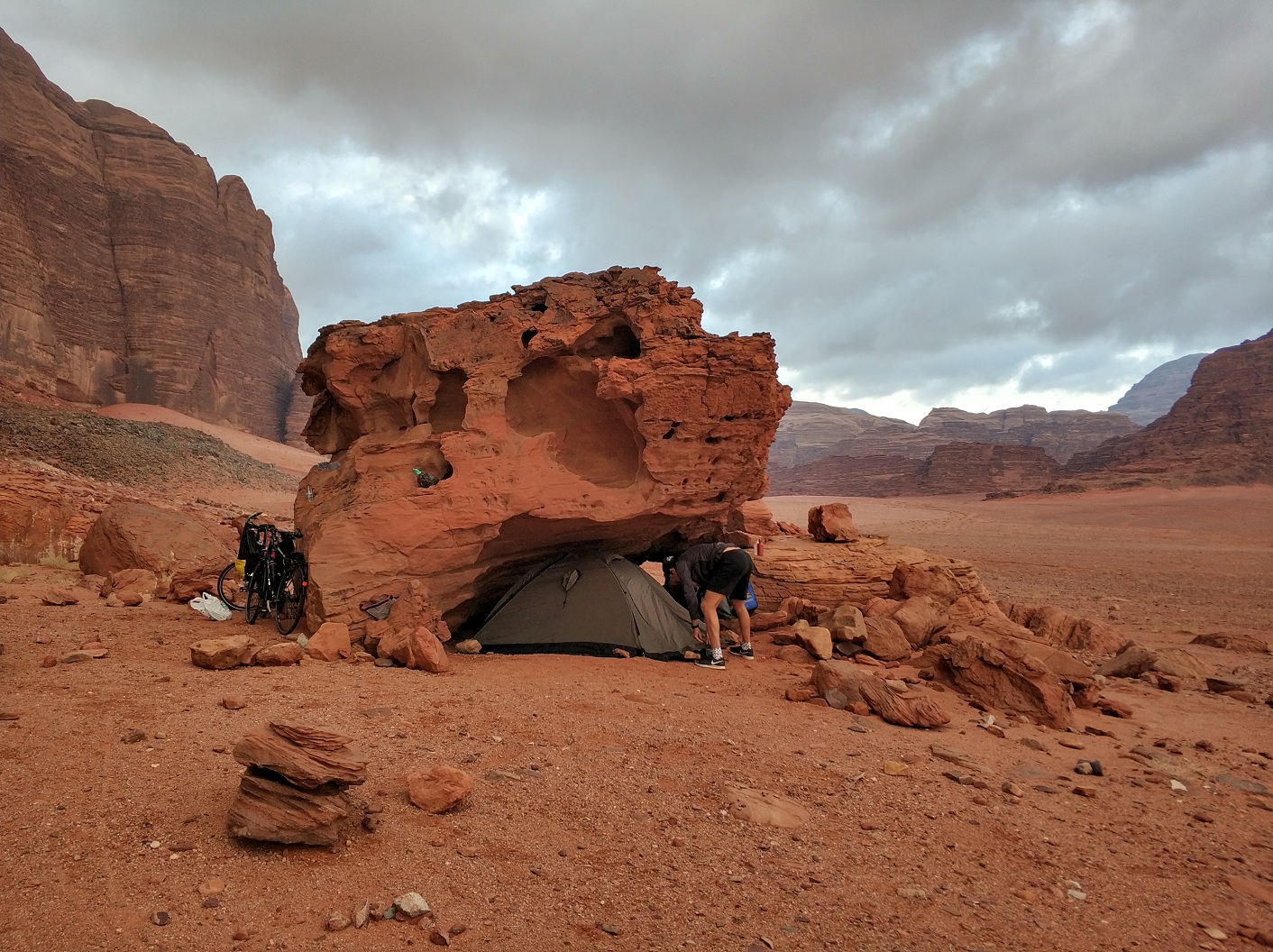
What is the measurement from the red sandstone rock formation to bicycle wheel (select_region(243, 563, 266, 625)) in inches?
27.8

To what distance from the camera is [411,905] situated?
2508 millimetres

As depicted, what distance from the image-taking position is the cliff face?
124 feet

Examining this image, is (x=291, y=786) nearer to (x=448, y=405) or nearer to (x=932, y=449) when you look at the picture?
(x=448, y=405)

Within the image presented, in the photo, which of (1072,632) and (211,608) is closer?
(211,608)

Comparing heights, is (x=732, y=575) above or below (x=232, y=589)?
above

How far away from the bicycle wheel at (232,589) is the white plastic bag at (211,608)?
0.14 m

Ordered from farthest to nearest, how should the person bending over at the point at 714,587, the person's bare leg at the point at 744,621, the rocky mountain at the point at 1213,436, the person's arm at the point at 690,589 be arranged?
the rocky mountain at the point at 1213,436 → the person's arm at the point at 690,589 → the person's bare leg at the point at 744,621 → the person bending over at the point at 714,587

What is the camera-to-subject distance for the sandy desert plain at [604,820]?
2527 mm

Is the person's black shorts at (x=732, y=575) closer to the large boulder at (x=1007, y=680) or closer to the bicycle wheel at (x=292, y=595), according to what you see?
the large boulder at (x=1007, y=680)

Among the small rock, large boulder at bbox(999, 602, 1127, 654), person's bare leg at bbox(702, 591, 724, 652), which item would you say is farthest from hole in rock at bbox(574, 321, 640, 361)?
large boulder at bbox(999, 602, 1127, 654)

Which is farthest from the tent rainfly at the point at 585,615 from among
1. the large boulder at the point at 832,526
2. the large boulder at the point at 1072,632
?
the large boulder at the point at 1072,632

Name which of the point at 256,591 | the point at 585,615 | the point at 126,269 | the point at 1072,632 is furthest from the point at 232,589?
the point at 126,269

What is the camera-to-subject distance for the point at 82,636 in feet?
19.2

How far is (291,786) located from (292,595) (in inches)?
208
